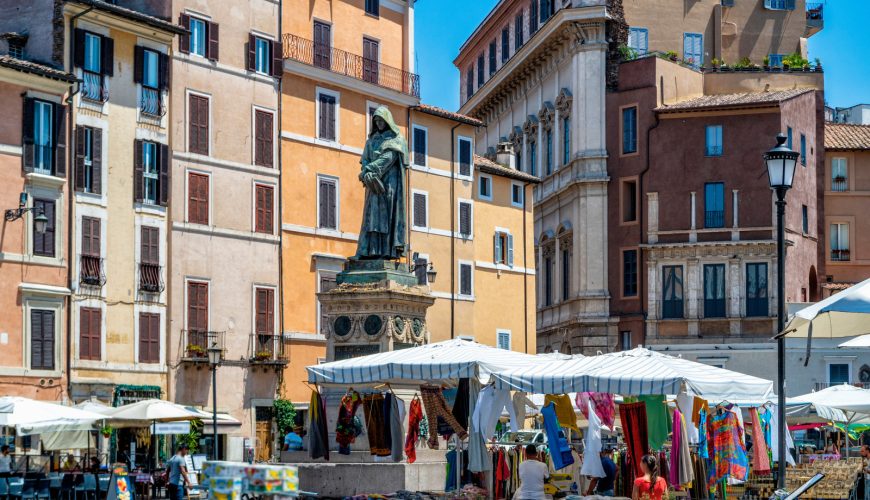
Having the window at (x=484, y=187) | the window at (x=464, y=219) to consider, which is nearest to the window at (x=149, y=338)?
the window at (x=464, y=219)

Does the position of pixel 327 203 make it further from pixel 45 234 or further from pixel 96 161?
pixel 45 234

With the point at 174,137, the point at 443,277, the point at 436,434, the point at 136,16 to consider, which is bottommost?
the point at 436,434

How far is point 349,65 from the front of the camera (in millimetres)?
59281

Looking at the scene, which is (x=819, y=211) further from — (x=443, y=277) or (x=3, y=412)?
(x=3, y=412)

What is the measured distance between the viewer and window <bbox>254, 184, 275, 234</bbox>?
54.5 metres

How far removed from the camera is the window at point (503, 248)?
66562 mm

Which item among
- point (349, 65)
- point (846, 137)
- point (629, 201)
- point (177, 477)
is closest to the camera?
point (177, 477)

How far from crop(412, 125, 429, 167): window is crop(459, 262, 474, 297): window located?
4668mm

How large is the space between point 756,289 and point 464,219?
41.8ft

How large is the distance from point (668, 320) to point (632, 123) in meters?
8.92

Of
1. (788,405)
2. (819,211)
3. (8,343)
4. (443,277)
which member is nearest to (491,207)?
(443,277)

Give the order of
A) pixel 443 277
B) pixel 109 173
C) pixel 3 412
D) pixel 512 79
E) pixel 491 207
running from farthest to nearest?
pixel 512 79 < pixel 491 207 < pixel 443 277 < pixel 109 173 < pixel 3 412

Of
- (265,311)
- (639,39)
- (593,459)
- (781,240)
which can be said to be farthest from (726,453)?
(639,39)

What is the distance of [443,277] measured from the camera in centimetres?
6247
